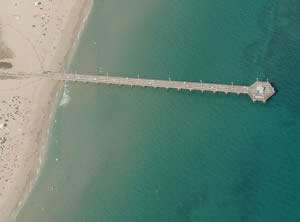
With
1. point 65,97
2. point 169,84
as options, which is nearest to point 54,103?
point 65,97

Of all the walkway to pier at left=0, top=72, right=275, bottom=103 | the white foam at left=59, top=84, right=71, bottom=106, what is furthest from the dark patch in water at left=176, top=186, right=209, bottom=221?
the white foam at left=59, top=84, right=71, bottom=106

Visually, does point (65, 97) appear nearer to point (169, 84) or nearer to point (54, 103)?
point (54, 103)

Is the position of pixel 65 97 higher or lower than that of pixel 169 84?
lower

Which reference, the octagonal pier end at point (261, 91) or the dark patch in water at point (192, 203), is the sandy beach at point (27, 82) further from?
the octagonal pier end at point (261, 91)

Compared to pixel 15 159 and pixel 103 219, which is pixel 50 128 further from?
pixel 103 219

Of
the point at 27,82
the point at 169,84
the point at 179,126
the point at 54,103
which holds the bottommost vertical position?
the point at 179,126

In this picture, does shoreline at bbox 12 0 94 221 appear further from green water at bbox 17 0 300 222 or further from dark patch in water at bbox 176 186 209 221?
dark patch in water at bbox 176 186 209 221

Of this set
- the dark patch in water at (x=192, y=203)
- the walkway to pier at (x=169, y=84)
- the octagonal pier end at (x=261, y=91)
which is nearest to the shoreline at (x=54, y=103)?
the walkway to pier at (x=169, y=84)

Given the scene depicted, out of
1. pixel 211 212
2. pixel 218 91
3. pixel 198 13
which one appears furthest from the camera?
pixel 198 13

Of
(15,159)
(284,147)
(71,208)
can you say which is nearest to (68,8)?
(15,159)
